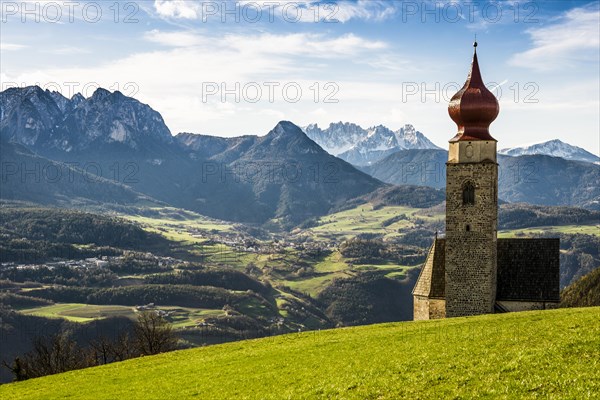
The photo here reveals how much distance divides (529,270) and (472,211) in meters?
7.81

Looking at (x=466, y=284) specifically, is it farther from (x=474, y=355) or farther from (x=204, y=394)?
(x=204, y=394)

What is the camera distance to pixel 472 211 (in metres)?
54.4

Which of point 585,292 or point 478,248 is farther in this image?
point 585,292

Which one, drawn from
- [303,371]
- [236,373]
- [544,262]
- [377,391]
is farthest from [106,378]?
[544,262]

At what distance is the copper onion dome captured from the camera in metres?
55.5

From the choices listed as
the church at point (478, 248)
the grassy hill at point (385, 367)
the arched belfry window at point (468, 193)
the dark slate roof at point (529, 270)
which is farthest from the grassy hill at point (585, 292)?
the grassy hill at point (385, 367)

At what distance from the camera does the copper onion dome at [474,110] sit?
5547 centimetres

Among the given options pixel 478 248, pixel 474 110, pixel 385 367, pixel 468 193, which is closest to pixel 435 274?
pixel 478 248

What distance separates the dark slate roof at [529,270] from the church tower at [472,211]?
1.77m

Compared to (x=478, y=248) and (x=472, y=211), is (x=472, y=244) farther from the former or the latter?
(x=472, y=211)

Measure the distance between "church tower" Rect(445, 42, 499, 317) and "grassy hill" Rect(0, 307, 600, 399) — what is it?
363 inches

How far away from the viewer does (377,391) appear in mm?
Answer: 27000

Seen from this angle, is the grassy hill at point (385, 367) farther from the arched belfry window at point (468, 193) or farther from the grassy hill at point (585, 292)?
the grassy hill at point (585, 292)

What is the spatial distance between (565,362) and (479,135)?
104 ft
